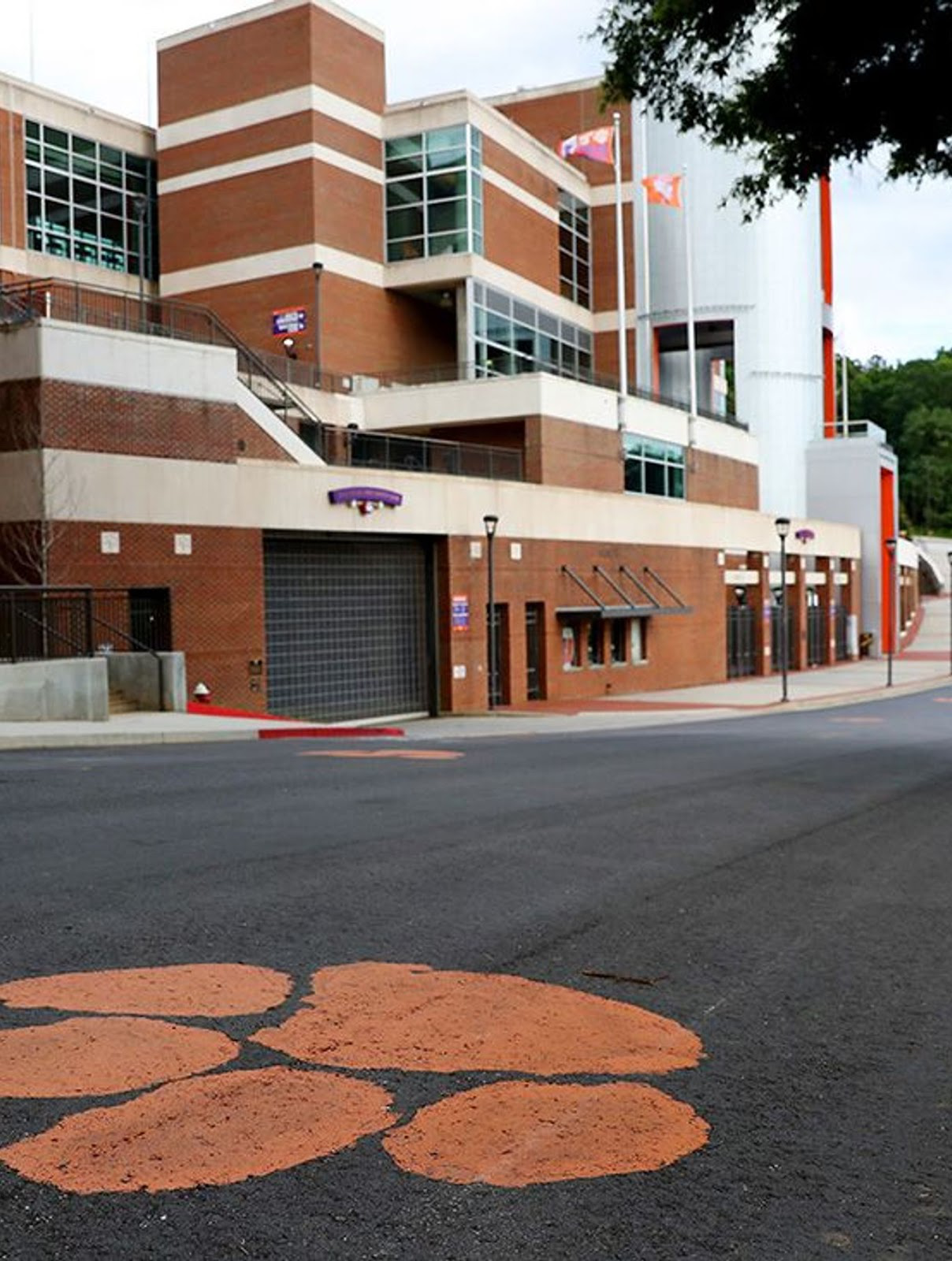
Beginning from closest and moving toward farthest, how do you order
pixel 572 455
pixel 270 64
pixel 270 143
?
pixel 572 455, pixel 270 64, pixel 270 143

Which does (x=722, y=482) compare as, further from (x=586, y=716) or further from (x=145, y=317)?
(x=145, y=317)

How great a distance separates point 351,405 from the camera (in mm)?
41969

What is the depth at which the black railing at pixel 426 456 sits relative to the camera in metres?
33.7

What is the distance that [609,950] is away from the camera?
7.11 m

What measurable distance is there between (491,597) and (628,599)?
11.0m

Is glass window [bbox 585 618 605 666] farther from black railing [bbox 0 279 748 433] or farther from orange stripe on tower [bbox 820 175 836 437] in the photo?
orange stripe on tower [bbox 820 175 836 437]

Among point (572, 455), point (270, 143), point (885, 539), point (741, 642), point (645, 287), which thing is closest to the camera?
point (572, 455)

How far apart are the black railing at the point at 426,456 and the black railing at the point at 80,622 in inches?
301

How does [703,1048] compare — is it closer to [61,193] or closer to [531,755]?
[531,755]

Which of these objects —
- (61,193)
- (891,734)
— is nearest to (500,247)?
(61,193)

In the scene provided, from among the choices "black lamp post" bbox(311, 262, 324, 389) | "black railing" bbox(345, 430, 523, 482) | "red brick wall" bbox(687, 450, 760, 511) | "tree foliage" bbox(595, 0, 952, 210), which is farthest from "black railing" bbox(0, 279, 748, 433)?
"red brick wall" bbox(687, 450, 760, 511)

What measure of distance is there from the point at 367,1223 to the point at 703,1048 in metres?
2.13

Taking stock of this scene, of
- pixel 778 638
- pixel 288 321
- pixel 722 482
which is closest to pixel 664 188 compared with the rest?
pixel 722 482

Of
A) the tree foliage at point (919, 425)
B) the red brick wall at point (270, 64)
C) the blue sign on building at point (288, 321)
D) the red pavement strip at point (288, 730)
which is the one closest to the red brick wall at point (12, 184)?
the red brick wall at point (270, 64)
